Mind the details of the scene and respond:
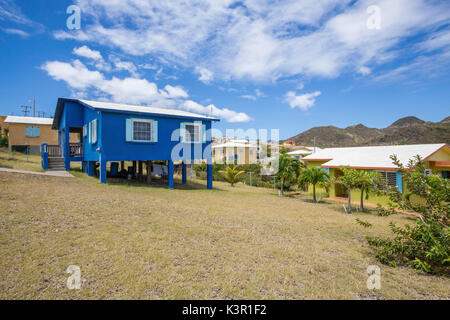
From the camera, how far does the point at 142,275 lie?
4.17 m

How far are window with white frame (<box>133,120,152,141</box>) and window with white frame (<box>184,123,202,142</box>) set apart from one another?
2.53m

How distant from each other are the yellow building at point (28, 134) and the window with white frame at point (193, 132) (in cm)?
2313

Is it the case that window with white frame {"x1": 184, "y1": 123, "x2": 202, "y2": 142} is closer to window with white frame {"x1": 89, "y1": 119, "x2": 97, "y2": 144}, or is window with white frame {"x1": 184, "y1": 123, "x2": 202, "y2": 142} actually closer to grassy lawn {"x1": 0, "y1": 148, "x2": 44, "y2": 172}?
window with white frame {"x1": 89, "y1": 119, "x2": 97, "y2": 144}

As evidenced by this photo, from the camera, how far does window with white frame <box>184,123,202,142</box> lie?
53.8ft

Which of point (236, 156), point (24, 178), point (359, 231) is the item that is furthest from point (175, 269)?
point (236, 156)

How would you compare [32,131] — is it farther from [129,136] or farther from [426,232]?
[426,232]

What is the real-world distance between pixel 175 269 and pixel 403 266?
5.43m

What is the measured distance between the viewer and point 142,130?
48.3ft

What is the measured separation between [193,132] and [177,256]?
40.6 ft

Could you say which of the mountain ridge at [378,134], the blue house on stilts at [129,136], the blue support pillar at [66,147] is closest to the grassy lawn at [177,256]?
the blue house on stilts at [129,136]

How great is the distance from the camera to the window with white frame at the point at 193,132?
16386 mm

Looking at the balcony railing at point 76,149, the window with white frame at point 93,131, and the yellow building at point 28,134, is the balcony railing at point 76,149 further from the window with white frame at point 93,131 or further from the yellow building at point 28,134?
the yellow building at point 28,134
